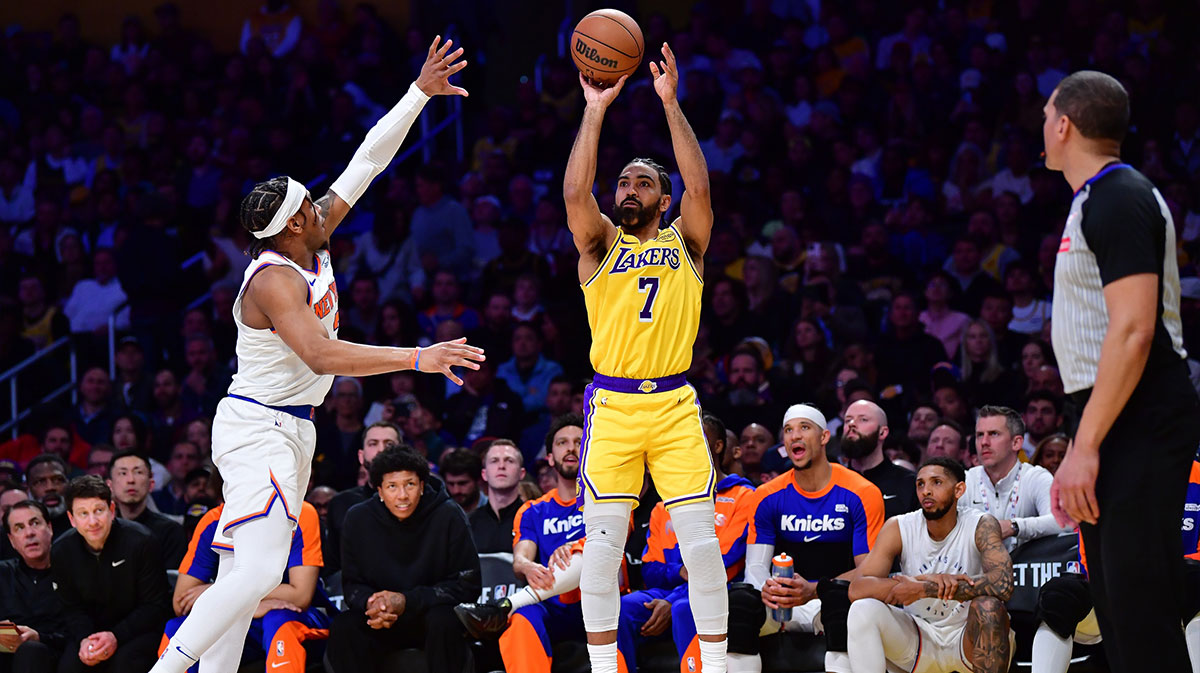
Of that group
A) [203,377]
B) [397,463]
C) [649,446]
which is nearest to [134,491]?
[397,463]

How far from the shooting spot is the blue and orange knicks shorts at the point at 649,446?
589cm

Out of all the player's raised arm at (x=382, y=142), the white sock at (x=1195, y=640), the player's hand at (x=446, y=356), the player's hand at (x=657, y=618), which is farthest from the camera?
the player's hand at (x=657, y=618)

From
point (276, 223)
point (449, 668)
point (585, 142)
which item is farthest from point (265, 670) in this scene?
point (585, 142)

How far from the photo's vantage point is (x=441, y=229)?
42.6 feet

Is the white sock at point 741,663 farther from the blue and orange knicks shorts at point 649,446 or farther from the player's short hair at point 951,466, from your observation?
the blue and orange knicks shorts at point 649,446

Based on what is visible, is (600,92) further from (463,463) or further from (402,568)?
(463,463)

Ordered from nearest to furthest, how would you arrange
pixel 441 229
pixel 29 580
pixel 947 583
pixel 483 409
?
1. pixel 947 583
2. pixel 29 580
3. pixel 483 409
4. pixel 441 229

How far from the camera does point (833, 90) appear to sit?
529 inches

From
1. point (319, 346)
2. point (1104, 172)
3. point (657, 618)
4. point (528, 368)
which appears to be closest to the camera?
point (1104, 172)

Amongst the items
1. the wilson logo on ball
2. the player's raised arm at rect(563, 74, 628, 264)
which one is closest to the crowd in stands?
the player's raised arm at rect(563, 74, 628, 264)

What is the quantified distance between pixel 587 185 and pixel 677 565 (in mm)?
2820

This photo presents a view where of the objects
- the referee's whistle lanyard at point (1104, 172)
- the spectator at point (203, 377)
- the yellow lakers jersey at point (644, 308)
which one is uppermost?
the referee's whistle lanyard at point (1104, 172)

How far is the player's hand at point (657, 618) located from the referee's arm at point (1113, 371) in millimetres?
3960

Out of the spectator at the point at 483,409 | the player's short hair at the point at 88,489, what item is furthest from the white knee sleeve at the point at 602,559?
the spectator at the point at 483,409
